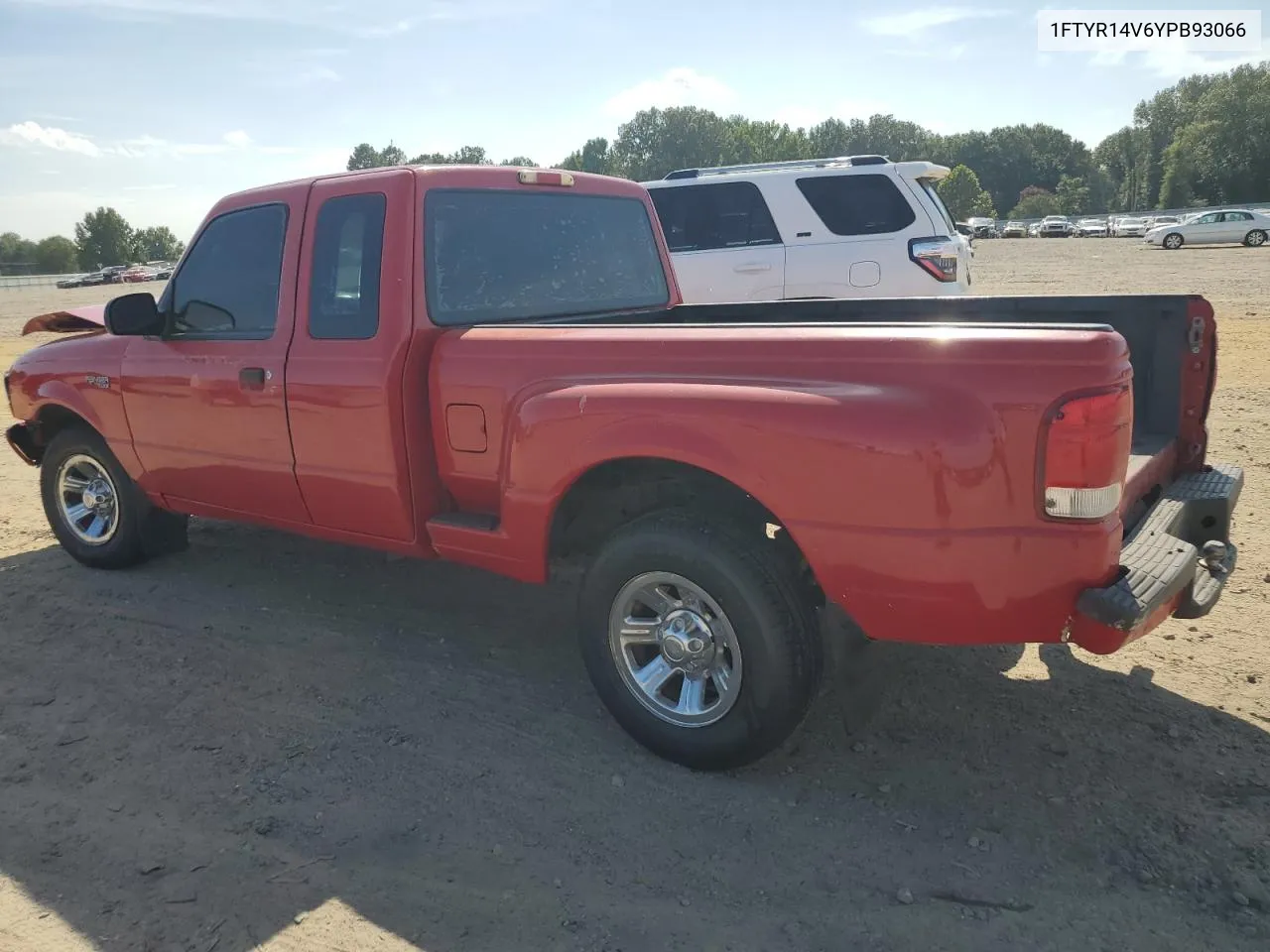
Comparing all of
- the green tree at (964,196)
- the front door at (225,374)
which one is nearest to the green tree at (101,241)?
the green tree at (964,196)

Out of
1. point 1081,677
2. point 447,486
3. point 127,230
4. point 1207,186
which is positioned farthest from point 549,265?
point 127,230

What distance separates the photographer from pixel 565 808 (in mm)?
3137

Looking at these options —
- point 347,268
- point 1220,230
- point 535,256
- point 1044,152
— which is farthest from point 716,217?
point 1044,152

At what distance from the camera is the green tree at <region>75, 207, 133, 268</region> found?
111 metres

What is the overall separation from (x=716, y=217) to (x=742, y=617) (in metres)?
6.91

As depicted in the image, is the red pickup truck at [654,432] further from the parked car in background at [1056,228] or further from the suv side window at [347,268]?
the parked car in background at [1056,228]

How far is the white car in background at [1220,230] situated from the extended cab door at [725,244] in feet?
111

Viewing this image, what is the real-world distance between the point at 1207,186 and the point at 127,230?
111152 millimetres

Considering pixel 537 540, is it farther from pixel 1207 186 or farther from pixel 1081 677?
Result: pixel 1207 186

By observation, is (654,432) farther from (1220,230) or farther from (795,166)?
(1220,230)

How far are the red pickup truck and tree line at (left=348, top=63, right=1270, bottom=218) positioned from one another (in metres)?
65.9

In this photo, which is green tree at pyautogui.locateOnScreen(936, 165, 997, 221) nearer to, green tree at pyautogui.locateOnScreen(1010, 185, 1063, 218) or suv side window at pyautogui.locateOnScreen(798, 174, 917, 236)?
green tree at pyautogui.locateOnScreen(1010, 185, 1063, 218)

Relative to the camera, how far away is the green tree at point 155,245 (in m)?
117

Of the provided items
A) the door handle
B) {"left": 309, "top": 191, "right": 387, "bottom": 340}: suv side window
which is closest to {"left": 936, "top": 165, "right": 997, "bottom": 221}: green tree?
{"left": 309, "top": 191, "right": 387, "bottom": 340}: suv side window
